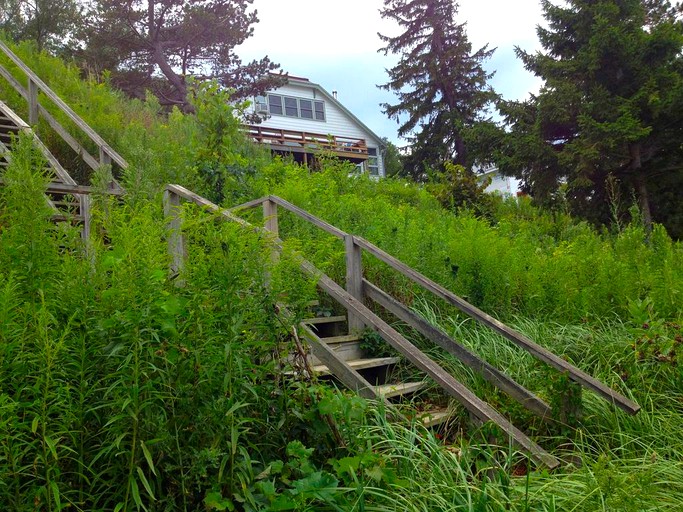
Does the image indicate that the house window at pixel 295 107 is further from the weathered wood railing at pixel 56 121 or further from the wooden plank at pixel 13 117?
the wooden plank at pixel 13 117

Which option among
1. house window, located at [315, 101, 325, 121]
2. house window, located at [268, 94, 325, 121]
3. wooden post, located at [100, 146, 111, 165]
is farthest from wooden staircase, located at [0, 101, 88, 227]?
house window, located at [315, 101, 325, 121]

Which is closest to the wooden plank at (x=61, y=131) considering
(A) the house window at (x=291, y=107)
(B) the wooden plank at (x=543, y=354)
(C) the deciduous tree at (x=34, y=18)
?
(B) the wooden plank at (x=543, y=354)

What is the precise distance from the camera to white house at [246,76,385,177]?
27.8 metres

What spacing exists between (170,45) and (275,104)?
8.56 metres

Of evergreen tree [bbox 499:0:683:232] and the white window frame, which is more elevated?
the white window frame

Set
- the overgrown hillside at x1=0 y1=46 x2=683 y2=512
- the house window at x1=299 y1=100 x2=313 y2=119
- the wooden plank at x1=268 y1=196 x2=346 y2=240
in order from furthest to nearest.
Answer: the house window at x1=299 y1=100 x2=313 y2=119 < the wooden plank at x1=268 y1=196 x2=346 y2=240 < the overgrown hillside at x1=0 y1=46 x2=683 y2=512

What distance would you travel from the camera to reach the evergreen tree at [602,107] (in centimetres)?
1664

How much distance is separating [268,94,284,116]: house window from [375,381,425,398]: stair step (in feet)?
87.1

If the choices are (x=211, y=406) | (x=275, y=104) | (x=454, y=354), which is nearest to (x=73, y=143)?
(x=454, y=354)

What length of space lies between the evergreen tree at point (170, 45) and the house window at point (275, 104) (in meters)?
6.54

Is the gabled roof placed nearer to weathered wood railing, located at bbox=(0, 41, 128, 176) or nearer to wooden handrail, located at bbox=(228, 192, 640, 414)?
weathered wood railing, located at bbox=(0, 41, 128, 176)

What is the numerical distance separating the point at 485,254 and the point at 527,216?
37.2 ft

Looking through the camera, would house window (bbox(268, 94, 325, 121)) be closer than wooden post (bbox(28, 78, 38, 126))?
No

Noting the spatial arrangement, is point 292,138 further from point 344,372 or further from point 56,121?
point 344,372
